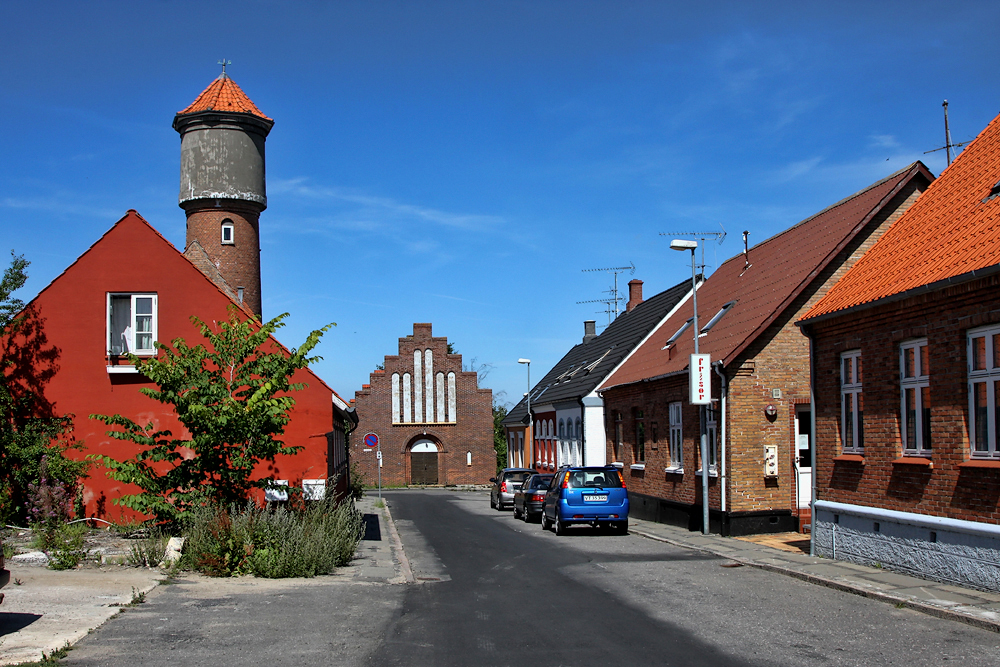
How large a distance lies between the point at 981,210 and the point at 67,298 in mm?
16606

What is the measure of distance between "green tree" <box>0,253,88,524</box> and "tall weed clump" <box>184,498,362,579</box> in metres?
4.65

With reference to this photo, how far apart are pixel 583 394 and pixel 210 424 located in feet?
65.7

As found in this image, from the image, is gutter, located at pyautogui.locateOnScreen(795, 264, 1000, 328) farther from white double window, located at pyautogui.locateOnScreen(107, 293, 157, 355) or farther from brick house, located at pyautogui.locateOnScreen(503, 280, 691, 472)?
brick house, located at pyautogui.locateOnScreen(503, 280, 691, 472)

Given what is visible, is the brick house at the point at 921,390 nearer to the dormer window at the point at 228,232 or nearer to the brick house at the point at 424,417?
the dormer window at the point at 228,232

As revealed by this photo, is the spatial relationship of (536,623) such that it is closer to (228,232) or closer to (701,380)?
(701,380)

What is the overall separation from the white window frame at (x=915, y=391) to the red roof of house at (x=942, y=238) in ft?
2.97

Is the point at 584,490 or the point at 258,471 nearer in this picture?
the point at 258,471

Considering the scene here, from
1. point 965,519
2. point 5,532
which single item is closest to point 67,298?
point 5,532

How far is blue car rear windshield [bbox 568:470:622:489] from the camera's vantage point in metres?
21.8

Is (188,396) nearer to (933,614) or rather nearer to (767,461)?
(933,614)

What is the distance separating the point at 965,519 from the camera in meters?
11.9

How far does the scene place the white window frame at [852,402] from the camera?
14783mm

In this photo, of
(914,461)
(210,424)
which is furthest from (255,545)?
(914,461)

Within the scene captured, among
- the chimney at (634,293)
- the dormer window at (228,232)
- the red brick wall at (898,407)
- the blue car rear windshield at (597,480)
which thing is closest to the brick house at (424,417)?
the chimney at (634,293)
